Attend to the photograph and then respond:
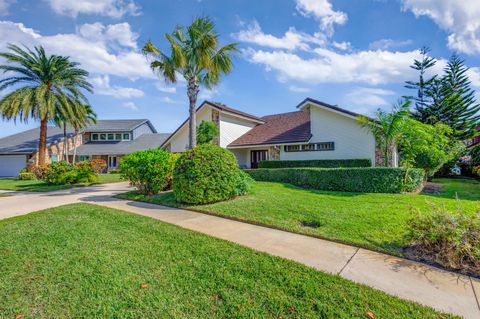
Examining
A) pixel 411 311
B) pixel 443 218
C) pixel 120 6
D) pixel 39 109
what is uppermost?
pixel 120 6

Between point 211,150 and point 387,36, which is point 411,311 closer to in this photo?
point 211,150

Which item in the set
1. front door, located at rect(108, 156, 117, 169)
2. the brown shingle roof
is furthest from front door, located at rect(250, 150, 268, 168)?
front door, located at rect(108, 156, 117, 169)

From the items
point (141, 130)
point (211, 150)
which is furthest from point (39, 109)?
point (211, 150)

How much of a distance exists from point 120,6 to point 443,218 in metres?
12.6

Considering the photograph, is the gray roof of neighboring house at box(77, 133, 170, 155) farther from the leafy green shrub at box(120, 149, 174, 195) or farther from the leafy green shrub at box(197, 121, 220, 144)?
the leafy green shrub at box(120, 149, 174, 195)

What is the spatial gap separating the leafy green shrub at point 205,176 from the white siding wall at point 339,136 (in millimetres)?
10584

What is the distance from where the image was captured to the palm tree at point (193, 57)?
37.3 feet

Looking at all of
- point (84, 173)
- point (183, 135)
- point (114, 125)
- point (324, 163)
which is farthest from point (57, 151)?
point (324, 163)

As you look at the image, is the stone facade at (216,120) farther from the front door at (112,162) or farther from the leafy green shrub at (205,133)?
the front door at (112,162)

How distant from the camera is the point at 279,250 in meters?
4.27

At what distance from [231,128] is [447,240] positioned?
769 inches

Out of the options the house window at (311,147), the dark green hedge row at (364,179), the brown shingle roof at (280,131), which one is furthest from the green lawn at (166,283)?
the brown shingle roof at (280,131)

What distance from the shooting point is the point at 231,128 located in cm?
2241

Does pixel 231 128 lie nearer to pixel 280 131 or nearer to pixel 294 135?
pixel 280 131
